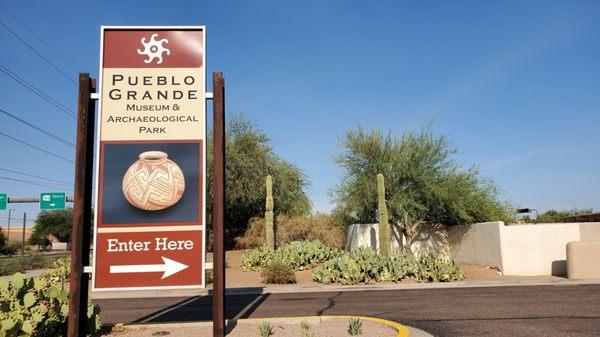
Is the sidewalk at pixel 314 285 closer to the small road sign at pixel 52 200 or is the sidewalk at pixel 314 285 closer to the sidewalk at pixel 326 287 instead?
the sidewalk at pixel 326 287

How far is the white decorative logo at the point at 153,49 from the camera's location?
7.46m

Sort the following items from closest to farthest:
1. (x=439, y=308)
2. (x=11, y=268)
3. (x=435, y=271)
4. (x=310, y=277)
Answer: (x=439, y=308)
(x=435, y=271)
(x=310, y=277)
(x=11, y=268)

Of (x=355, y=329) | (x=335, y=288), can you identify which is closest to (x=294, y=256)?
(x=335, y=288)

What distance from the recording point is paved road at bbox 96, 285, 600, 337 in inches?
324

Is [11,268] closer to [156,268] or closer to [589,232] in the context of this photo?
Result: [156,268]

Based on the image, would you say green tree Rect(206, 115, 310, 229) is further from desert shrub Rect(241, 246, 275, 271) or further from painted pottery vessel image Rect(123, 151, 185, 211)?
painted pottery vessel image Rect(123, 151, 185, 211)

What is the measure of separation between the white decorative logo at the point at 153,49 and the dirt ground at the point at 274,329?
444 cm

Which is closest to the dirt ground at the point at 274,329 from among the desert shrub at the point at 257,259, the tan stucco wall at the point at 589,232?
the desert shrub at the point at 257,259

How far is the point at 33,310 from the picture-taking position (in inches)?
256

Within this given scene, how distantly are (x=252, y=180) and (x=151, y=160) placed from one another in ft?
80.4

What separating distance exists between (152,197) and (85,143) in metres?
1.28

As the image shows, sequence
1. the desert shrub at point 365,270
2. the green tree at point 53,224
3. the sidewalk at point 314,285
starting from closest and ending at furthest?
the sidewalk at point 314,285 < the desert shrub at point 365,270 < the green tree at point 53,224

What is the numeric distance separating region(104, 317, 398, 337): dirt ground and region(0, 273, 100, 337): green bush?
2.60 ft

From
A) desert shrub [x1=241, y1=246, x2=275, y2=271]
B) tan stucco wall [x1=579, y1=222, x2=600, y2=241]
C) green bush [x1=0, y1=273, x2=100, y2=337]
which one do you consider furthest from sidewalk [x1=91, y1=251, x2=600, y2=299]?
green bush [x1=0, y1=273, x2=100, y2=337]
